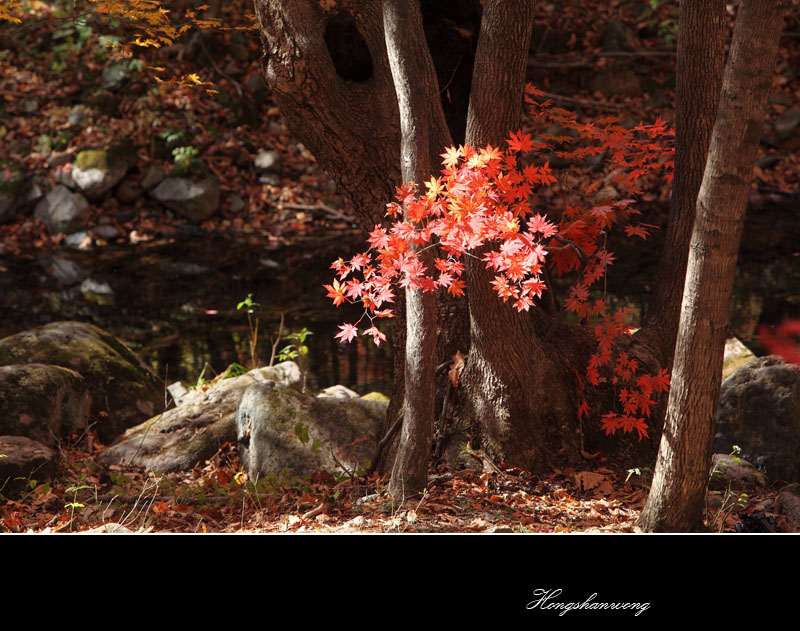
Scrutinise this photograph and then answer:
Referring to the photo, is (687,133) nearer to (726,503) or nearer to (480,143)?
(480,143)

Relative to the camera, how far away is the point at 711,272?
2.66 metres

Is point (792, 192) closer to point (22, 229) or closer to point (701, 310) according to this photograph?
point (701, 310)

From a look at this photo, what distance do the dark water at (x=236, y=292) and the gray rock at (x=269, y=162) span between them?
1.41m

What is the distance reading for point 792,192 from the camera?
10.5m

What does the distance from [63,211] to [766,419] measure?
9.20 meters

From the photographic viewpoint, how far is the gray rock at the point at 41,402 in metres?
4.66

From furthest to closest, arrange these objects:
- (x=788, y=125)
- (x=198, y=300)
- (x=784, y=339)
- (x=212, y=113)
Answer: (x=212, y=113) → (x=788, y=125) → (x=198, y=300) → (x=784, y=339)

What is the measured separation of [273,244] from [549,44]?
21.2 feet

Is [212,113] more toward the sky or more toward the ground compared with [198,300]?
more toward the sky

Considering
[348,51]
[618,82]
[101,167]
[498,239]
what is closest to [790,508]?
[498,239]

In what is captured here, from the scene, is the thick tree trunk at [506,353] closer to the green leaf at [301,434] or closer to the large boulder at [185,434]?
the green leaf at [301,434]

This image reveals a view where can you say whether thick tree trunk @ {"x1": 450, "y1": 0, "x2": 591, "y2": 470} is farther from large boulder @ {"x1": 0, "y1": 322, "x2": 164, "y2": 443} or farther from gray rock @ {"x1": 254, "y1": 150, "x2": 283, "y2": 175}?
gray rock @ {"x1": 254, "y1": 150, "x2": 283, "y2": 175}

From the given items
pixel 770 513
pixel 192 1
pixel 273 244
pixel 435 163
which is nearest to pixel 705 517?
pixel 770 513
